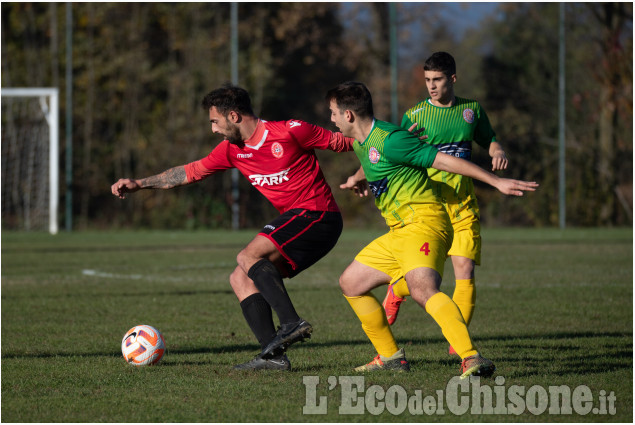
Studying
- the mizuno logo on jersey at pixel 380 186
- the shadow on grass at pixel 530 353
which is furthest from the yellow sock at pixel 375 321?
the mizuno logo on jersey at pixel 380 186

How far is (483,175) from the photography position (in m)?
4.60

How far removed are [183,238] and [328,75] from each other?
9.90 metres

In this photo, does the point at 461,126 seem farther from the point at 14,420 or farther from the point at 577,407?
the point at 14,420

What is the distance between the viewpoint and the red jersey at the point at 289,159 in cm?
560

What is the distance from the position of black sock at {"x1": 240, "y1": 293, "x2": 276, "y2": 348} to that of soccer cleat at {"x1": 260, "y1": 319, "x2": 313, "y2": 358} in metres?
0.20

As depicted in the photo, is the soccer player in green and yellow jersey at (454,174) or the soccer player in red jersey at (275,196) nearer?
the soccer player in red jersey at (275,196)

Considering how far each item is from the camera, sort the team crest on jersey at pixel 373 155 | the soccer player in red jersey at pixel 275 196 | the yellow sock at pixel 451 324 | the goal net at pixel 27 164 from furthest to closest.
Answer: the goal net at pixel 27 164, the soccer player in red jersey at pixel 275 196, the team crest on jersey at pixel 373 155, the yellow sock at pixel 451 324

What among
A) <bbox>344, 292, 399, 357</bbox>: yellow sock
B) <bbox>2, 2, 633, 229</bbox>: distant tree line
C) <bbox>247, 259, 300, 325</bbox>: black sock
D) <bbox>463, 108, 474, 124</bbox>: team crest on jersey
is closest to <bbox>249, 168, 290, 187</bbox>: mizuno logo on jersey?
<bbox>247, 259, 300, 325</bbox>: black sock

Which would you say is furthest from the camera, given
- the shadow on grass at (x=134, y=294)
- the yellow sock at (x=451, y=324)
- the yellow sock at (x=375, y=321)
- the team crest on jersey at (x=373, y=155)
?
the shadow on grass at (x=134, y=294)

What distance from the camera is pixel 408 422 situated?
4121mm

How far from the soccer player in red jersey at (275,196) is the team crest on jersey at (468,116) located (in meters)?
1.06

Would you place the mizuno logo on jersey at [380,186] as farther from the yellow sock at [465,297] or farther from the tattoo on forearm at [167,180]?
the tattoo on forearm at [167,180]

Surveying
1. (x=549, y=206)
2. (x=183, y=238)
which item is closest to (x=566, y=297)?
(x=183, y=238)

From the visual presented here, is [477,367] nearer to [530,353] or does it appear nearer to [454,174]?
[530,353]
